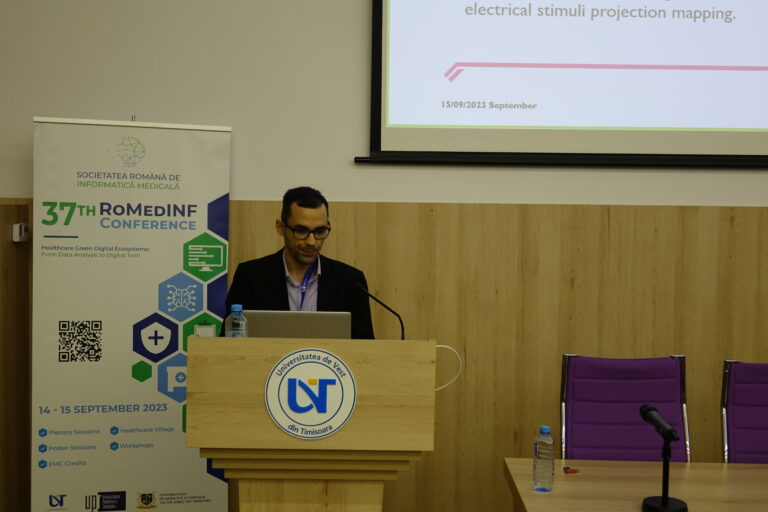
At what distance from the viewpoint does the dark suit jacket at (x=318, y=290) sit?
3.09 meters

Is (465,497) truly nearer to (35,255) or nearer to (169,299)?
(169,299)

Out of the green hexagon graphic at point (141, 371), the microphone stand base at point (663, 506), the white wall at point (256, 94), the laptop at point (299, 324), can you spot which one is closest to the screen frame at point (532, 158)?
the white wall at point (256, 94)

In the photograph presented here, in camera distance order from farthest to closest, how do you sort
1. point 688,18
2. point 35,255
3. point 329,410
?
point 688,18 < point 35,255 < point 329,410

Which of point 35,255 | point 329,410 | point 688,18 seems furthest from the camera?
point 688,18

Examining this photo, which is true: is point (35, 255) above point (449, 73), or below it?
below

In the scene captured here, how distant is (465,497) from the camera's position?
398cm

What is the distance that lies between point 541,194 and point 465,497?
170cm

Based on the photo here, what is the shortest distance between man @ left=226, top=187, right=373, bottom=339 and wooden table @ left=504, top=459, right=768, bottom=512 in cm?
95

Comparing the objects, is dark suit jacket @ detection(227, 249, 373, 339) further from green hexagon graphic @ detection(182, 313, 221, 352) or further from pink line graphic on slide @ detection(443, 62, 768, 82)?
pink line graphic on slide @ detection(443, 62, 768, 82)

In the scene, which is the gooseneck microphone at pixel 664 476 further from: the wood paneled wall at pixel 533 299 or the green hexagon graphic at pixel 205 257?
the green hexagon graphic at pixel 205 257

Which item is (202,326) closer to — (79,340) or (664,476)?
(79,340)


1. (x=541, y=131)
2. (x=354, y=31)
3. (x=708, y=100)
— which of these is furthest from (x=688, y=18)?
(x=354, y=31)

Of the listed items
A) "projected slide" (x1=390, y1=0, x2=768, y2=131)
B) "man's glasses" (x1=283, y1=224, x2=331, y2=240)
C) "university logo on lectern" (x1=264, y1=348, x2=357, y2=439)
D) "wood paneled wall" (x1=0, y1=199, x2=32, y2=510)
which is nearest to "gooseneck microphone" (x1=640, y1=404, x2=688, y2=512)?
"university logo on lectern" (x1=264, y1=348, x2=357, y2=439)

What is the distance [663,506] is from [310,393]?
111 centimetres
